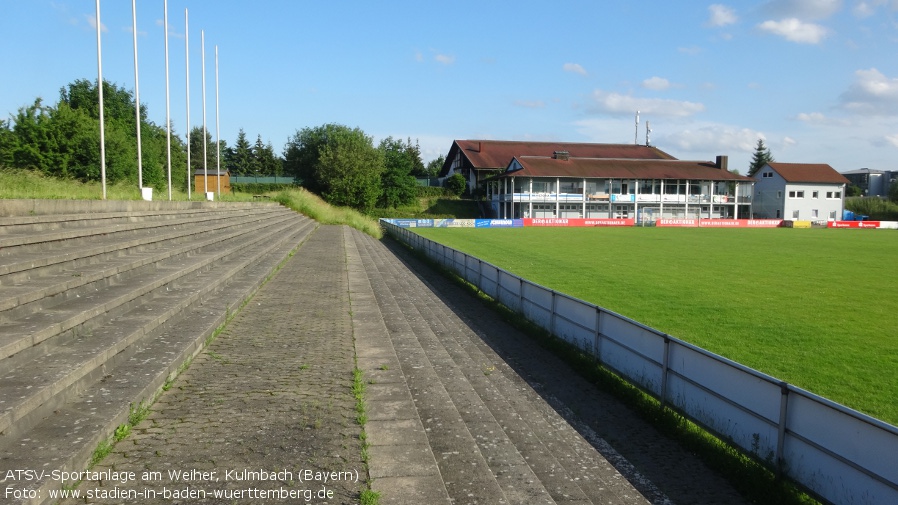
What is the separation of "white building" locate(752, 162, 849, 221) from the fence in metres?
75.0

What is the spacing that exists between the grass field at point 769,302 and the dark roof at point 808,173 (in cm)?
4781

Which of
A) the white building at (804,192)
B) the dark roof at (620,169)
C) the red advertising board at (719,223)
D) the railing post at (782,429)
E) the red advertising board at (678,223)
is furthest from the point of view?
the white building at (804,192)

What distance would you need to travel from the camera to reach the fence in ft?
13.5

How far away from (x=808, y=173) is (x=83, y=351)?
83.9 m

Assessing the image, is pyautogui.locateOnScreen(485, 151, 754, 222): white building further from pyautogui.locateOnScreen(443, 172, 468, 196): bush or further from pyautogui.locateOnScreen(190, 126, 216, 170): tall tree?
pyautogui.locateOnScreen(190, 126, 216, 170): tall tree

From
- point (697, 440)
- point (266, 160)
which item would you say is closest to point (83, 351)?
point (697, 440)

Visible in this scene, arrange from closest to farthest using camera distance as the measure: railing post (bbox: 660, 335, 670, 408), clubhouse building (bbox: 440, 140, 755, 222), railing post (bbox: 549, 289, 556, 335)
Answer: railing post (bbox: 660, 335, 670, 408) → railing post (bbox: 549, 289, 556, 335) → clubhouse building (bbox: 440, 140, 755, 222)

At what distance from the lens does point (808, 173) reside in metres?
74.2

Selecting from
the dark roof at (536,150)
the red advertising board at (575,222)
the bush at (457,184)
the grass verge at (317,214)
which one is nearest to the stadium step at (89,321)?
the grass verge at (317,214)

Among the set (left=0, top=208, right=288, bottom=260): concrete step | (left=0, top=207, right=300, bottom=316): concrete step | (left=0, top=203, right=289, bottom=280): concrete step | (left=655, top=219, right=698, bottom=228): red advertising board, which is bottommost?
(left=655, top=219, right=698, bottom=228): red advertising board

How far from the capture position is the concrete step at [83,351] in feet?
13.0

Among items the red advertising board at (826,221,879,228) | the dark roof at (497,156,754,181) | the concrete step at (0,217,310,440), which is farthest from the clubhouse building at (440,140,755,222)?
the concrete step at (0,217,310,440)

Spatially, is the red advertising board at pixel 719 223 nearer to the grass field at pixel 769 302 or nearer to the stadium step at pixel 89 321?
the grass field at pixel 769 302

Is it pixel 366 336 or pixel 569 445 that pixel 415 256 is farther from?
pixel 569 445
